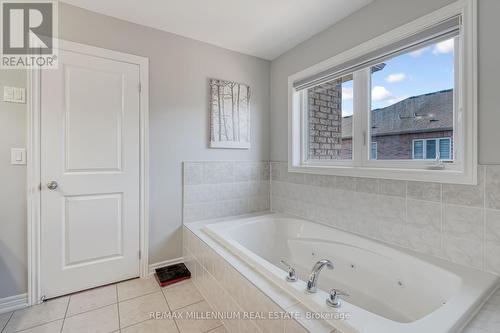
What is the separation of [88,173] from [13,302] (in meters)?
1.01

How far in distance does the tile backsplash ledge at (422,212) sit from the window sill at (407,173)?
3cm

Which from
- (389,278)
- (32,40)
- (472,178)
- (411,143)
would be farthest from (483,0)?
(32,40)

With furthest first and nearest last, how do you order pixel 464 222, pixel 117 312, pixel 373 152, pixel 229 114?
pixel 229 114 → pixel 373 152 → pixel 117 312 → pixel 464 222

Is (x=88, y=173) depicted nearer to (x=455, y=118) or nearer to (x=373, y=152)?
(x=373, y=152)

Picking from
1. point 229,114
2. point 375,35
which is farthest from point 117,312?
point 375,35

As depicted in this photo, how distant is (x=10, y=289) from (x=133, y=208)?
3.08 feet

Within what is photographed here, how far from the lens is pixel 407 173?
5.12 ft

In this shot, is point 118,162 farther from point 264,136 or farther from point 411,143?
point 411,143

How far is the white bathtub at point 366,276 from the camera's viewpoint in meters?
0.94

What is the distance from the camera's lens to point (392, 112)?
1.77 metres

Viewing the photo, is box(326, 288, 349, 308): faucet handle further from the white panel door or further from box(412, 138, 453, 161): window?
the white panel door

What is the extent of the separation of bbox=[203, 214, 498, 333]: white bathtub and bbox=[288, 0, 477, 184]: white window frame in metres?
0.52

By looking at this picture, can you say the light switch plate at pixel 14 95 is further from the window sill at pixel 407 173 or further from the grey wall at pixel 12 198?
the window sill at pixel 407 173

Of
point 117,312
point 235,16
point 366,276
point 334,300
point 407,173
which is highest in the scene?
point 235,16
